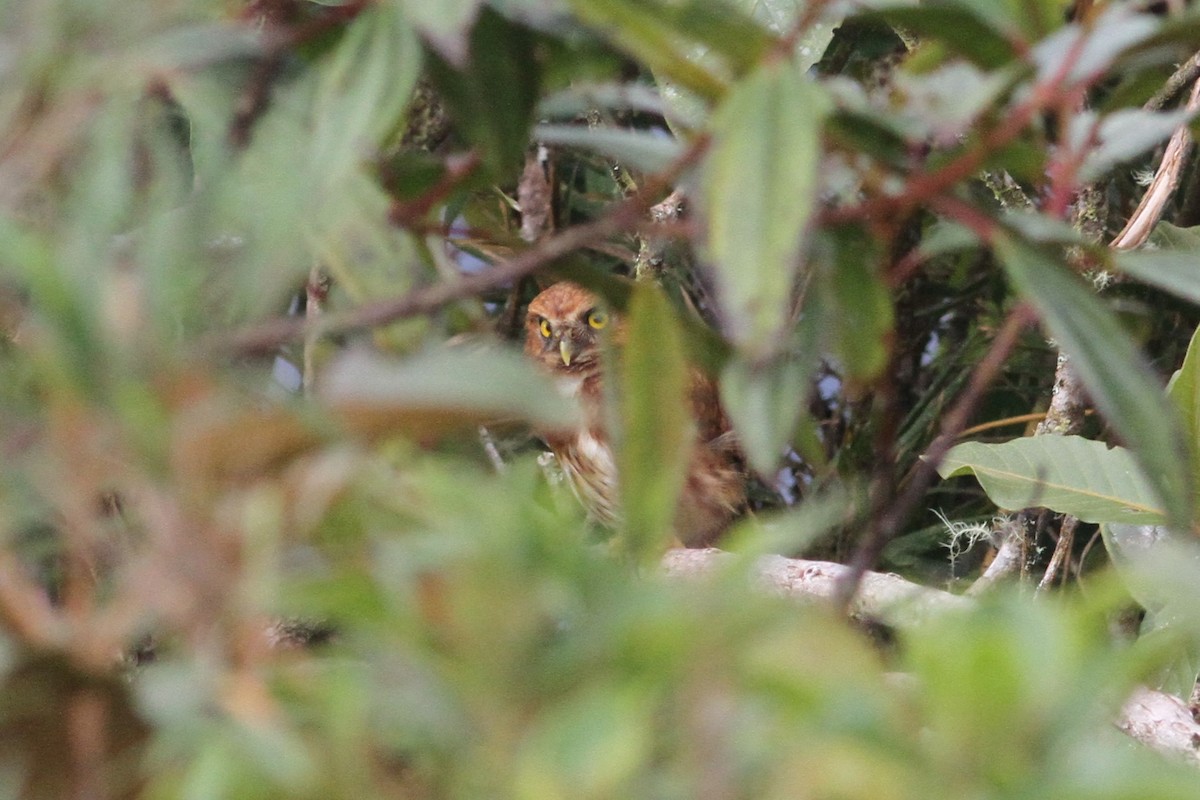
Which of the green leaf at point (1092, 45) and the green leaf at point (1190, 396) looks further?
the green leaf at point (1190, 396)

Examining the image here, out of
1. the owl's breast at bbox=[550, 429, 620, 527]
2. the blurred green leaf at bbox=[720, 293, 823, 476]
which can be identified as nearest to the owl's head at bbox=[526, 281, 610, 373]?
the owl's breast at bbox=[550, 429, 620, 527]

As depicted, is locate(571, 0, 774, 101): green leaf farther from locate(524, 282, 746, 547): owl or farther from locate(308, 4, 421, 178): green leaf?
locate(524, 282, 746, 547): owl

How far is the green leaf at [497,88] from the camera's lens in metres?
0.81

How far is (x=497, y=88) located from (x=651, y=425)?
10.8 inches

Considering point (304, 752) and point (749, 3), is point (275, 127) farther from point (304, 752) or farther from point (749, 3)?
point (749, 3)

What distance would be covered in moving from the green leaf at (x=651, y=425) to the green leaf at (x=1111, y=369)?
0.57 feet

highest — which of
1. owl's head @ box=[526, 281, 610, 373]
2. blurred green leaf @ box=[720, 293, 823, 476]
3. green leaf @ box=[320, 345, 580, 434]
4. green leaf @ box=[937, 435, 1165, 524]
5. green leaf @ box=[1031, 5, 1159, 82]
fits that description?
green leaf @ box=[1031, 5, 1159, 82]

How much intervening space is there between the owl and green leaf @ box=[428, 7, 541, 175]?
215cm

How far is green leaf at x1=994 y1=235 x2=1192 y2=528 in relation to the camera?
2.23 feet

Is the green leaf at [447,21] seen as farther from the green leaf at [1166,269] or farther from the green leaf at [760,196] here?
the green leaf at [1166,269]

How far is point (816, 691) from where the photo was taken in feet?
1.44

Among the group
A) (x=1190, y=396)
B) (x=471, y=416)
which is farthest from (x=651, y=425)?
(x=1190, y=396)

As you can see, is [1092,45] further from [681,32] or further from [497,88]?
[497,88]

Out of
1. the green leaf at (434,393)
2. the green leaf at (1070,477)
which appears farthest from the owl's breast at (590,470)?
the green leaf at (434,393)
